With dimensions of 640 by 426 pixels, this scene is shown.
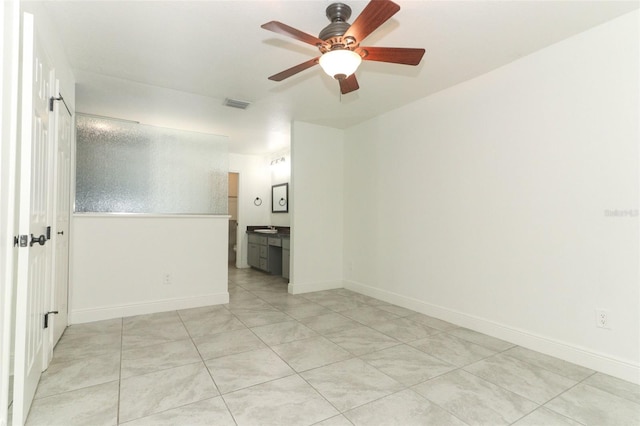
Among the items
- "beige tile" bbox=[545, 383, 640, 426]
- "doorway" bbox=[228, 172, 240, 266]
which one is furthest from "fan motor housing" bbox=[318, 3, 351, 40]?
"doorway" bbox=[228, 172, 240, 266]

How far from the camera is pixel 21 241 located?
148cm

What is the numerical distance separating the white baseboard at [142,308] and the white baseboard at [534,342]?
7.69 feet

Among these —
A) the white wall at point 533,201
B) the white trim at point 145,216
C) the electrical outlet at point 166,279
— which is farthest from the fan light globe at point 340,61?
the electrical outlet at point 166,279

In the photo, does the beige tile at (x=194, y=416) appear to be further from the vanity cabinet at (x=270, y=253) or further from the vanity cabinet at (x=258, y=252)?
the vanity cabinet at (x=258, y=252)

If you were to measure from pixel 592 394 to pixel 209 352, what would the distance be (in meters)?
2.67

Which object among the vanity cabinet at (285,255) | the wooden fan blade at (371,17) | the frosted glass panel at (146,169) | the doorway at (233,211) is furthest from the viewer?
the doorway at (233,211)

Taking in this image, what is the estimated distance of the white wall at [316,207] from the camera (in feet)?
14.7

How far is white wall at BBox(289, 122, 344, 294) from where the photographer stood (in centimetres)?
447

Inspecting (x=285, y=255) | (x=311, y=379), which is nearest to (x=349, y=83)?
(x=311, y=379)

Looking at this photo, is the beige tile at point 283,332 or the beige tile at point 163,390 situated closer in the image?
the beige tile at point 163,390

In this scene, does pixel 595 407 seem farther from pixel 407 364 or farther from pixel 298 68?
pixel 298 68

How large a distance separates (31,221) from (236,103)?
8.15ft

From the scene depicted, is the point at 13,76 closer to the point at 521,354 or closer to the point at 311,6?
the point at 311,6

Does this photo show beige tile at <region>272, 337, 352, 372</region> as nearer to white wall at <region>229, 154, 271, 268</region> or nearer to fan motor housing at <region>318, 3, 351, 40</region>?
fan motor housing at <region>318, 3, 351, 40</region>
